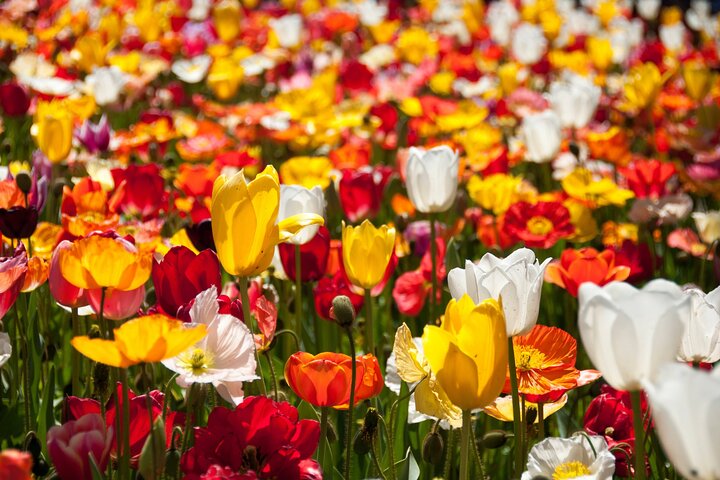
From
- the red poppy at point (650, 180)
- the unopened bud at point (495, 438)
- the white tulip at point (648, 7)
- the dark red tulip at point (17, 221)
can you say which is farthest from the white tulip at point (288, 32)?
the unopened bud at point (495, 438)

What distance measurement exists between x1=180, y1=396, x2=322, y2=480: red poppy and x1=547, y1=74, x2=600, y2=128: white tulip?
2598 mm

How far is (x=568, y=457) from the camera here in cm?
138

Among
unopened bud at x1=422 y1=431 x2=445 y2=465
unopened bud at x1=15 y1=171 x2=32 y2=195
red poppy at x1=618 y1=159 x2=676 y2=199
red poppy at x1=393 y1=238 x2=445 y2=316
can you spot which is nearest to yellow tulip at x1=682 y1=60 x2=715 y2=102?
red poppy at x1=618 y1=159 x2=676 y2=199

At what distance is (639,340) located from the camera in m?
1.08

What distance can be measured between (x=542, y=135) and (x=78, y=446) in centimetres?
232

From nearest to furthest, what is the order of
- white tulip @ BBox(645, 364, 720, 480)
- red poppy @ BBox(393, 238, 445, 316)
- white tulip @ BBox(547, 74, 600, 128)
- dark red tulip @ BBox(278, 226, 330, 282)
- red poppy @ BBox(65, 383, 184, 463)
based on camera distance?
1. white tulip @ BBox(645, 364, 720, 480)
2. red poppy @ BBox(65, 383, 184, 463)
3. dark red tulip @ BBox(278, 226, 330, 282)
4. red poppy @ BBox(393, 238, 445, 316)
5. white tulip @ BBox(547, 74, 600, 128)

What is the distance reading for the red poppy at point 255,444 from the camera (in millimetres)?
1237

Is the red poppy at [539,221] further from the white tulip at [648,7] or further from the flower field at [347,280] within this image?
the white tulip at [648,7]

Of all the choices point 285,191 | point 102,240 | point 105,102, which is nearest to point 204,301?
point 102,240

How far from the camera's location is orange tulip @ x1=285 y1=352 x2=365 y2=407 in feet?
4.72

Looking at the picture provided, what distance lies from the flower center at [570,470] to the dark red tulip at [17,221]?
992 millimetres

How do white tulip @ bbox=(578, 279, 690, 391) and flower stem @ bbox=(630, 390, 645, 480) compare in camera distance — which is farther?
flower stem @ bbox=(630, 390, 645, 480)

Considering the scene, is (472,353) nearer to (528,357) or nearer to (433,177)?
(528,357)

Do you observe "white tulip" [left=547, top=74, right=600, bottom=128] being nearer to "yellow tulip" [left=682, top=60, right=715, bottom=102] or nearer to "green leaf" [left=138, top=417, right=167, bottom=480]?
"yellow tulip" [left=682, top=60, right=715, bottom=102]
